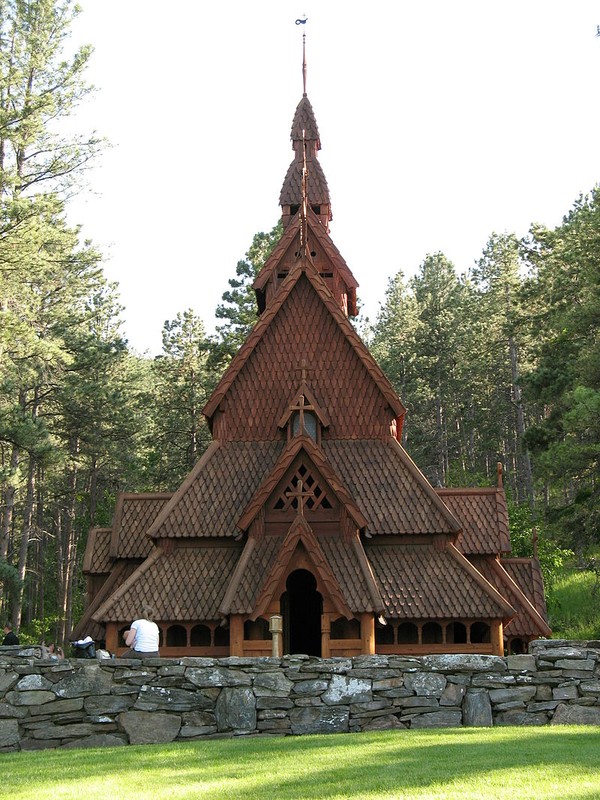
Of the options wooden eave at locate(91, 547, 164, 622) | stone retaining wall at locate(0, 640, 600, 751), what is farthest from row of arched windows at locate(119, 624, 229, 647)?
stone retaining wall at locate(0, 640, 600, 751)

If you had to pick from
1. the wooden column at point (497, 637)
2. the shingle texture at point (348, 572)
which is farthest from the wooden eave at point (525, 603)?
the shingle texture at point (348, 572)

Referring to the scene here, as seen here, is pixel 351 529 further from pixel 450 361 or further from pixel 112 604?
pixel 450 361

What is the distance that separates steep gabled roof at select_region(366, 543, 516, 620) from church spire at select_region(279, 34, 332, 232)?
30.3ft

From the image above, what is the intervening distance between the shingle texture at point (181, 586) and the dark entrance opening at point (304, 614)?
217cm

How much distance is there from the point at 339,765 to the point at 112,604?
445 inches

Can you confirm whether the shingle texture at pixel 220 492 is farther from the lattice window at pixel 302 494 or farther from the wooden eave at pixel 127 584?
the lattice window at pixel 302 494

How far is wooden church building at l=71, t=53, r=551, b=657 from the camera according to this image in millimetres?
20625

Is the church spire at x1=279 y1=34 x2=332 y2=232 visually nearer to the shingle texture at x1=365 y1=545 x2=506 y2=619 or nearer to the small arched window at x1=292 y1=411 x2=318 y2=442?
the small arched window at x1=292 y1=411 x2=318 y2=442

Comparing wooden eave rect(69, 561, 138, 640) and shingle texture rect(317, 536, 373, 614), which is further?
wooden eave rect(69, 561, 138, 640)

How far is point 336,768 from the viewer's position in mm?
10164

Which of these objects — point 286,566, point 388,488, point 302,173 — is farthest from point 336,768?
point 302,173

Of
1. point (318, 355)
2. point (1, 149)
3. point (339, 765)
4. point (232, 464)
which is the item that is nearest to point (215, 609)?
point (232, 464)

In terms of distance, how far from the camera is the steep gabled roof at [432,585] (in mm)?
20688

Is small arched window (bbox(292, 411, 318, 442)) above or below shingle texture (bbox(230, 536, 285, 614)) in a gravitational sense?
above
